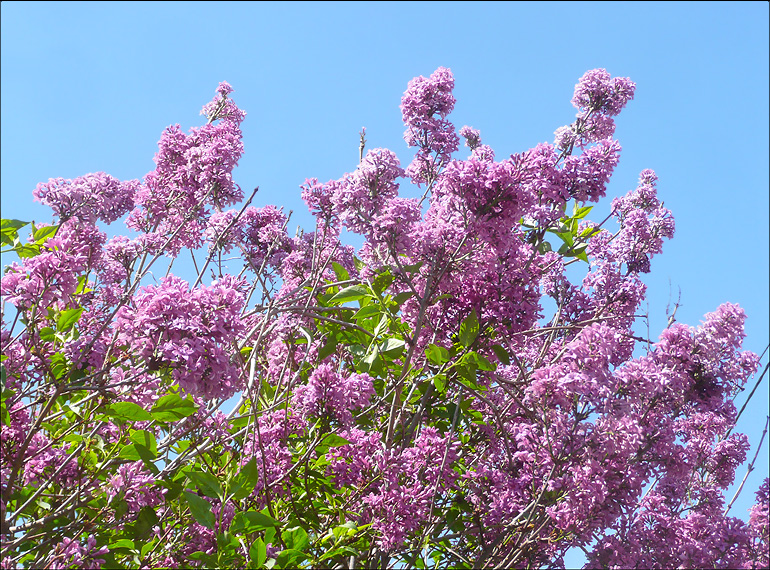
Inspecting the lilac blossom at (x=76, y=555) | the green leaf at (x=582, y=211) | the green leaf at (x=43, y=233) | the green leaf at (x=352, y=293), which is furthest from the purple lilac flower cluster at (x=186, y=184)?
the green leaf at (x=582, y=211)

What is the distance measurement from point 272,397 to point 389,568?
148 centimetres

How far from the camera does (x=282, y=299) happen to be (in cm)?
518

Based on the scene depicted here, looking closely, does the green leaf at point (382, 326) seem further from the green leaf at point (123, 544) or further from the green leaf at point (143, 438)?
the green leaf at point (123, 544)

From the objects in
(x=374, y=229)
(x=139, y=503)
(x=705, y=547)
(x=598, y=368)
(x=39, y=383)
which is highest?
(x=374, y=229)

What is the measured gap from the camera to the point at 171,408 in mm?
3795

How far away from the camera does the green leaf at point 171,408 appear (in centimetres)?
377

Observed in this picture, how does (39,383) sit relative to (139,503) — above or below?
above

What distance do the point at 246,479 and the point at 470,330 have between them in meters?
1.66

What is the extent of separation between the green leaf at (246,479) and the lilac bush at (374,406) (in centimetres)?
2

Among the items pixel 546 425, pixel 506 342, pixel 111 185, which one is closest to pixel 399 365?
pixel 506 342

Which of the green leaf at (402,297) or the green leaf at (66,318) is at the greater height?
the green leaf at (402,297)

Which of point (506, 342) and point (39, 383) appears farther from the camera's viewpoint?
point (506, 342)

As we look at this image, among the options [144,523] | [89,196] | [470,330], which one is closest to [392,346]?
[470,330]

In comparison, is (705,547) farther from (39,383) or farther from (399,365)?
(39,383)
